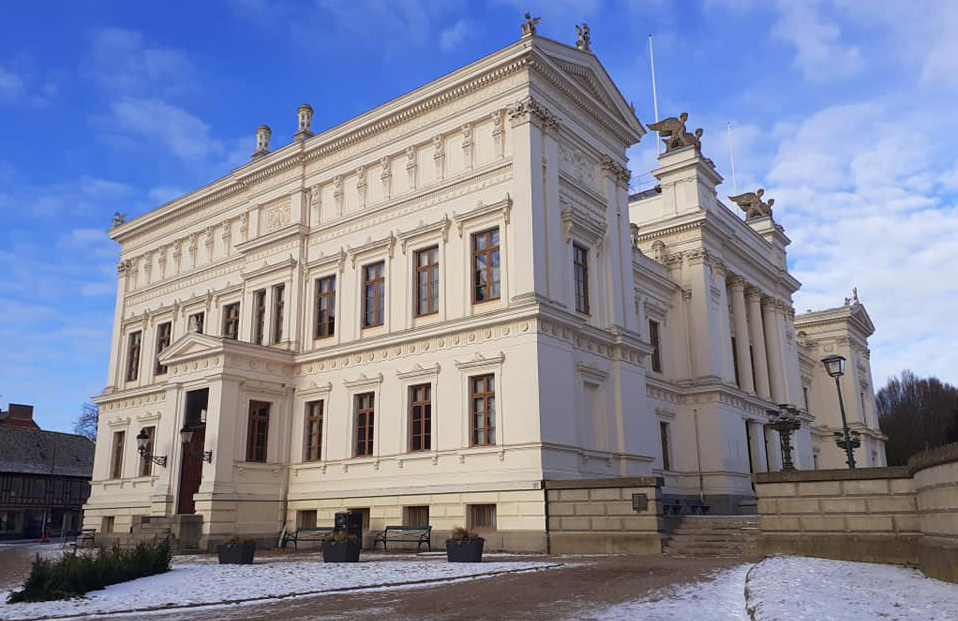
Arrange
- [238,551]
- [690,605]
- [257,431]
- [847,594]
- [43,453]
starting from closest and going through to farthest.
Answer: [847,594] → [690,605] → [238,551] → [257,431] → [43,453]

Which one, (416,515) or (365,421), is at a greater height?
(365,421)

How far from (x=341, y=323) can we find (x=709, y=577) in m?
18.2

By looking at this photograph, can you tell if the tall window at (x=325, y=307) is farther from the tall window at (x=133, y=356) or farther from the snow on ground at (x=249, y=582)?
the tall window at (x=133, y=356)

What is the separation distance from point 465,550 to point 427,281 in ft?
36.8

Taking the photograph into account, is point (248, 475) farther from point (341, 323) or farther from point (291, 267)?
point (291, 267)

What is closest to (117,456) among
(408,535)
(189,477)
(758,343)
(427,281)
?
(189,477)

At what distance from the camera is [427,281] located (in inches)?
1029

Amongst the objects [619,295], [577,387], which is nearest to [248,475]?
[577,387]

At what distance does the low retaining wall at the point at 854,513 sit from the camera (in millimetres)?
12797

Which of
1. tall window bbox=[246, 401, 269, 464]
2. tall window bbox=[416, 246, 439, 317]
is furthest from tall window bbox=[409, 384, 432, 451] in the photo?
tall window bbox=[246, 401, 269, 464]

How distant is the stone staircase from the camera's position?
18.3 meters

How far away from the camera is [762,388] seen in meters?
40.6

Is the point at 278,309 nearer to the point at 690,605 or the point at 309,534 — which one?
the point at 309,534

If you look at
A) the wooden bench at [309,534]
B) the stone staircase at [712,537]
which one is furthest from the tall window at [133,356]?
the stone staircase at [712,537]
